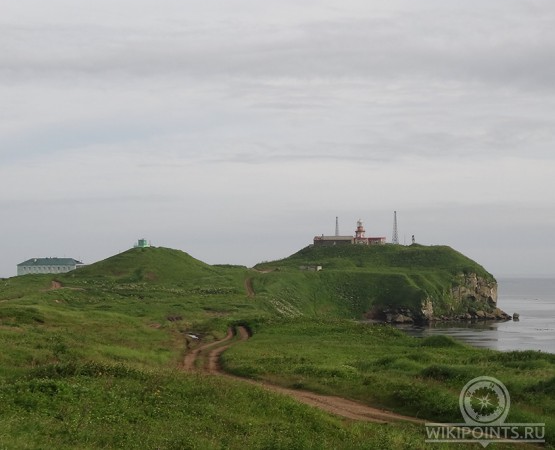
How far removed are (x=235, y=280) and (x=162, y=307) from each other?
147ft

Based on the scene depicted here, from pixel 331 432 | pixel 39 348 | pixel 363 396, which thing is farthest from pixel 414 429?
pixel 39 348

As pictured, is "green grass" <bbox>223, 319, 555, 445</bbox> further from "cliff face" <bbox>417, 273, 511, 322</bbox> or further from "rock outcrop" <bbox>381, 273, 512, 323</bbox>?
"cliff face" <bbox>417, 273, 511, 322</bbox>

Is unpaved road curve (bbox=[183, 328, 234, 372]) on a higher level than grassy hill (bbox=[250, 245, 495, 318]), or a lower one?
lower

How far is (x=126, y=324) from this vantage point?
6269cm

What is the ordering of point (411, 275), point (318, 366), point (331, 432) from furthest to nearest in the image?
point (411, 275) < point (318, 366) < point (331, 432)

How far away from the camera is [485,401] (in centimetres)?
2928

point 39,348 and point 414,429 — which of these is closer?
point 414,429

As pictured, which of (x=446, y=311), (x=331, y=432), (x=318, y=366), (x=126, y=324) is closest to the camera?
(x=331, y=432)

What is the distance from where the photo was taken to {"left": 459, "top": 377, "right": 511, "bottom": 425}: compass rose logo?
27.5 metres

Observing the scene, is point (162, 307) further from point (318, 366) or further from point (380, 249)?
point (380, 249)

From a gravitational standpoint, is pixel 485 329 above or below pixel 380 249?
below

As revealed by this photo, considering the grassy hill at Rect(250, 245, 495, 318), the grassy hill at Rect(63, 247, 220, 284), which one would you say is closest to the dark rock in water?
the grassy hill at Rect(250, 245, 495, 318)

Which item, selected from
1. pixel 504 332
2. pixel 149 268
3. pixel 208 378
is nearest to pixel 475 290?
pixel 504 332

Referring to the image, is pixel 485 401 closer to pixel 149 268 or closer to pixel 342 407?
pixel 342 407
